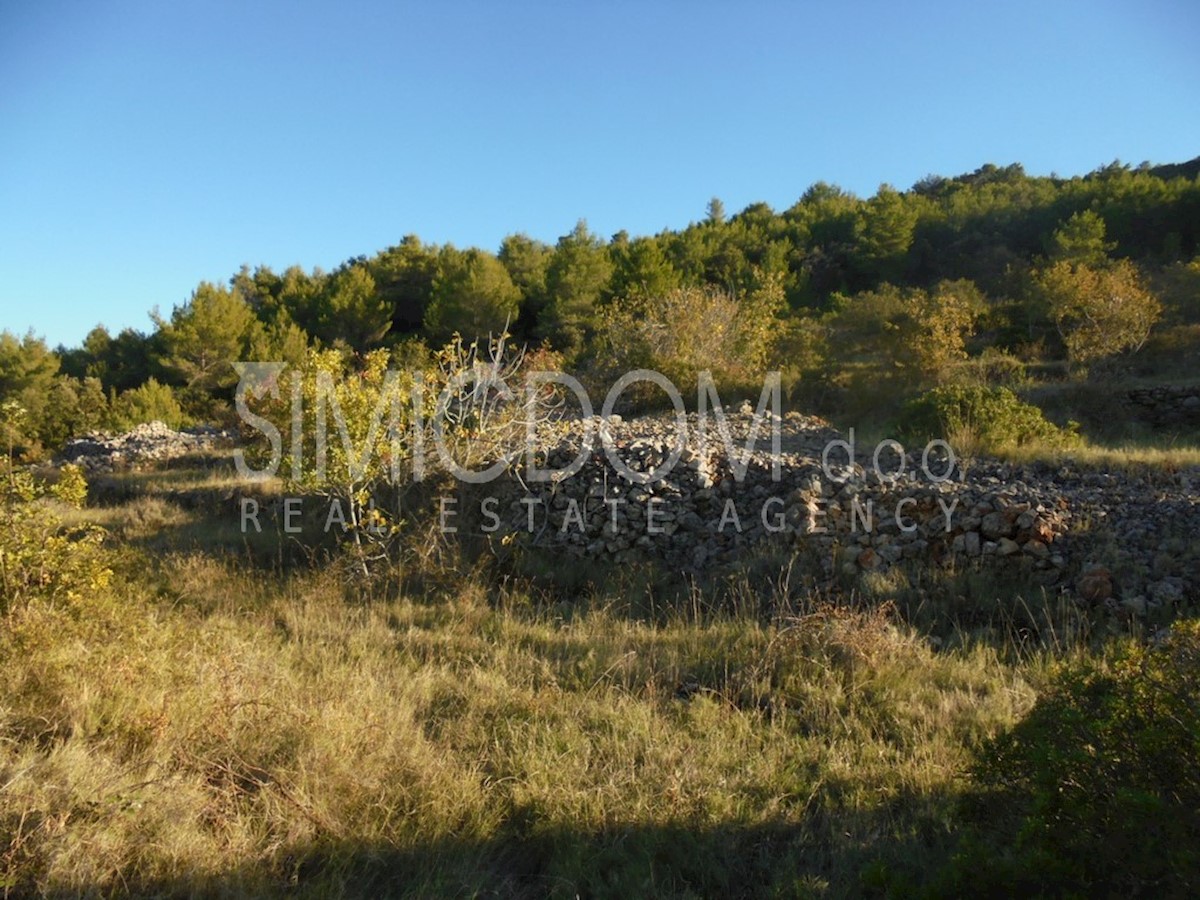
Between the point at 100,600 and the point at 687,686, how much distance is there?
11.9ft

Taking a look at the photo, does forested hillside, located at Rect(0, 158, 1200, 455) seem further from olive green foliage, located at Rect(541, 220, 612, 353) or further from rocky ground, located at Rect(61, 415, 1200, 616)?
rocky ground, located at Rect(61, 415, 1200, 616)

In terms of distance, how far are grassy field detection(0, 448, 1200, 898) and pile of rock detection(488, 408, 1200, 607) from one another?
54 centimetres

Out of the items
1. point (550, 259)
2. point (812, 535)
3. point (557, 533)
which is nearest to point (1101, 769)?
point (812, 535)

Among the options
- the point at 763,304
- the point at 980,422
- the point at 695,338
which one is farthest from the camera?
the point at 763,304

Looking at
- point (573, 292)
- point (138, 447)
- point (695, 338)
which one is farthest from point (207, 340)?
point (695, 338)

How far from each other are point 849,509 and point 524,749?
4.28 metres

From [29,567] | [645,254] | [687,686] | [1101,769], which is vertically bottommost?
[687,686]

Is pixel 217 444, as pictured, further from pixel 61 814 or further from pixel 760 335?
pixel 61 814

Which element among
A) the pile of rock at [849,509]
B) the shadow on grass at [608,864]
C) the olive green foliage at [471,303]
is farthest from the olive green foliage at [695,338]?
the shadow on grass at [608,864]

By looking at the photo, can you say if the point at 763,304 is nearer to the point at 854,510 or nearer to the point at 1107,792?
the point at 854,510

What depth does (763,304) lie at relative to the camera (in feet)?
53.8

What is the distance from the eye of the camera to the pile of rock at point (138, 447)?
1441cm

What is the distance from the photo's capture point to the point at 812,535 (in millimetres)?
6414

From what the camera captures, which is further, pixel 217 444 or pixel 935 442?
pixel 217 444
